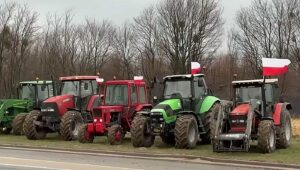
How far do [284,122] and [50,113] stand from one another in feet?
32.7

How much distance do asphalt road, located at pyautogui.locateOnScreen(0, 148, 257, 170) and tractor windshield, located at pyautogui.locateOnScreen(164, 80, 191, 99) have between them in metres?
3.50

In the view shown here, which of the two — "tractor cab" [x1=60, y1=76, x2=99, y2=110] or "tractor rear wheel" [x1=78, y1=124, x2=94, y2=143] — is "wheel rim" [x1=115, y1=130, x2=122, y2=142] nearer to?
"tractor rear wheel" [x1=78, y1=124, x2=94, y2=143]

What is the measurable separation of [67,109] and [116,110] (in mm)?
3042

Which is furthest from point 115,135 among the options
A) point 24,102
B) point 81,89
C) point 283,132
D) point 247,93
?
point 24,102

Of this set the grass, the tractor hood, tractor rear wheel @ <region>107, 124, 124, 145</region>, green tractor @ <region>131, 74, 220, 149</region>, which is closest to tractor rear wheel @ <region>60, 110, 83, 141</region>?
the grass

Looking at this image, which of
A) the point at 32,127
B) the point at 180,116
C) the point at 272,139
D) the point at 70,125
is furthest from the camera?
the point at 32,127

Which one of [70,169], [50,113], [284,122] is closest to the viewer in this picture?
[70,169]

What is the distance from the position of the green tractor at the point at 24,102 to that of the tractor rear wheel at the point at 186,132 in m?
10.2

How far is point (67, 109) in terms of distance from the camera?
75.0 ft

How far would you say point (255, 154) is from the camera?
54.3 ft

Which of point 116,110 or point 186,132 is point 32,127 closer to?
point 116,110

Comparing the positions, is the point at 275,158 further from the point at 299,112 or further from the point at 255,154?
the point at 299,112

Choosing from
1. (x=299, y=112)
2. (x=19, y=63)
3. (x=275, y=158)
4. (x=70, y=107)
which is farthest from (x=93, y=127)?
(x=19, y=63)

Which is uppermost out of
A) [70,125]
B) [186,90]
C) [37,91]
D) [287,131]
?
[37,91]
